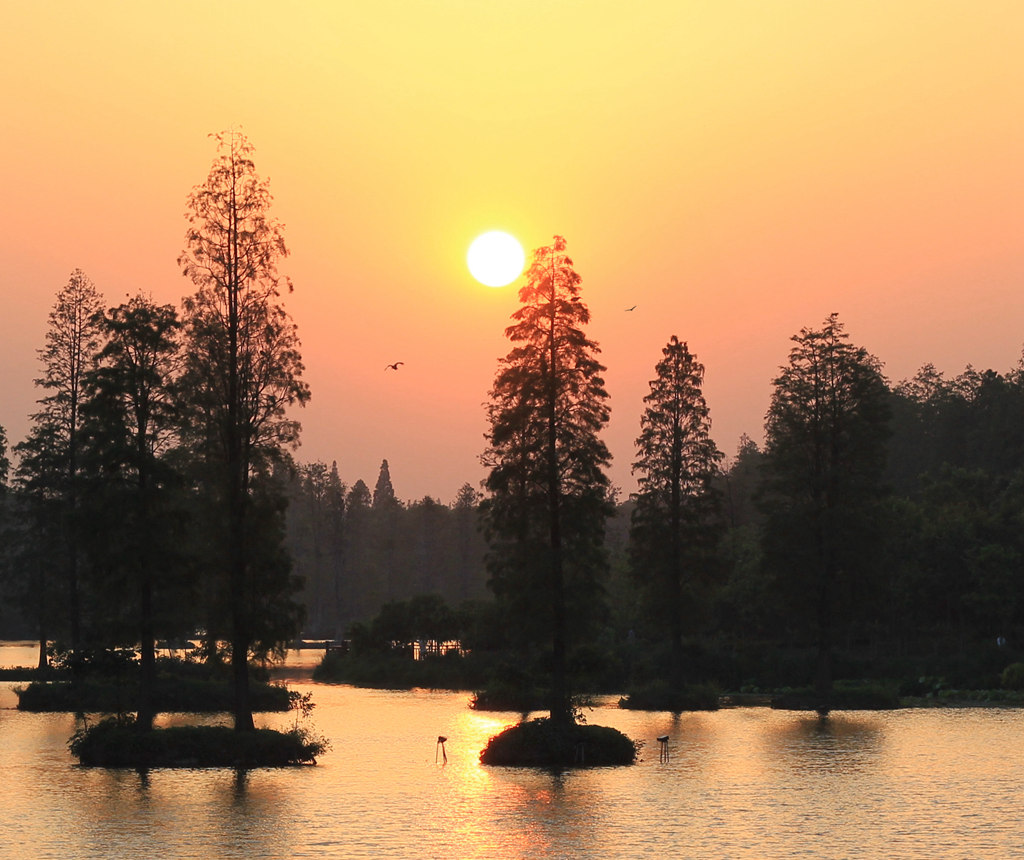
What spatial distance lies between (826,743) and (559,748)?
50.9 ft

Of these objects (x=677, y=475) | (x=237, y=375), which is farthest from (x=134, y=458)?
(x=677, y=475)

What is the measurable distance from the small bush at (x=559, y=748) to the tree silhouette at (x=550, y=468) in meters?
4.25

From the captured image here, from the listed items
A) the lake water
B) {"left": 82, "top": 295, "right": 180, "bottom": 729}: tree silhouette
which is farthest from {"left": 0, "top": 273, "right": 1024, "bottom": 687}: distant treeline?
the lake water

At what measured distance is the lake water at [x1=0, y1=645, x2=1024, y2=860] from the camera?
3212 centimetres

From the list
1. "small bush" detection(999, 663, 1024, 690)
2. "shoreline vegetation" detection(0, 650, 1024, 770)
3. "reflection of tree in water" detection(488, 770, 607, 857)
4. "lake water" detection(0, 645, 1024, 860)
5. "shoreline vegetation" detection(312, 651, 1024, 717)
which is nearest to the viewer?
"lake water" detection(0, 645, 1024, 860)

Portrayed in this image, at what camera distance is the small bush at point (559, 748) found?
160 feet

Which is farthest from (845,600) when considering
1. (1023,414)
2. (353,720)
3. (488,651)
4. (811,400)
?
(1023,414)

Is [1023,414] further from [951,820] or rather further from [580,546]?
[951,820]

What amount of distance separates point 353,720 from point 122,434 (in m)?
26.5

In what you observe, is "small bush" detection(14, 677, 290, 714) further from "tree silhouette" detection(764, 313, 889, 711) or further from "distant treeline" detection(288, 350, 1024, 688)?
"tree silhouette" detection(764, 313, 889, 711)

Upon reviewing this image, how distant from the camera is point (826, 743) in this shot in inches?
2295

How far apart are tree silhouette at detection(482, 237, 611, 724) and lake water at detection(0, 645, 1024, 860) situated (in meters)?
6.65

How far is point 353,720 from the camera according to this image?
2785 inches

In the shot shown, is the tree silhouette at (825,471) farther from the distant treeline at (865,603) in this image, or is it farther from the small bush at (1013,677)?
the small bush at (1013,677)
